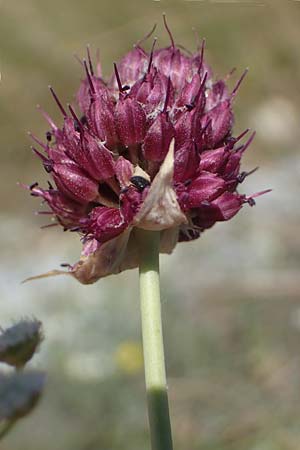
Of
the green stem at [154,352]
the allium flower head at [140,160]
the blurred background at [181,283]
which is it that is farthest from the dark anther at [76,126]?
the blurred background at [181,283]

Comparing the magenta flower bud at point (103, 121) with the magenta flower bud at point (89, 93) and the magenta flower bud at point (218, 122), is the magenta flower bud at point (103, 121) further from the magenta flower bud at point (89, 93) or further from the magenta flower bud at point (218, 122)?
the magenta flower bud at point (218, 122)

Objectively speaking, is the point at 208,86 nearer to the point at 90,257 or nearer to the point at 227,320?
the point at 90,257

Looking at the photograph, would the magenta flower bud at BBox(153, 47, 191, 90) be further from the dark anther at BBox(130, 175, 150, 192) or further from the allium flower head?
the dark anther at BBox(130, 175, 150, 192)

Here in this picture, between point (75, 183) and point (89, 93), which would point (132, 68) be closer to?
point (89, 93)

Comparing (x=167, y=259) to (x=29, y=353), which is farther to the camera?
(x=167, y=259)

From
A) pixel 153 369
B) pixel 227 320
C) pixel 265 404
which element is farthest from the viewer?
pixel 227 320

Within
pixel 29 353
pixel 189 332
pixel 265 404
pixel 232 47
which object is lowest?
pixel 29 353

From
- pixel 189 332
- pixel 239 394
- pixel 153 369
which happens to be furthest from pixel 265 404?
pixel 153 369
